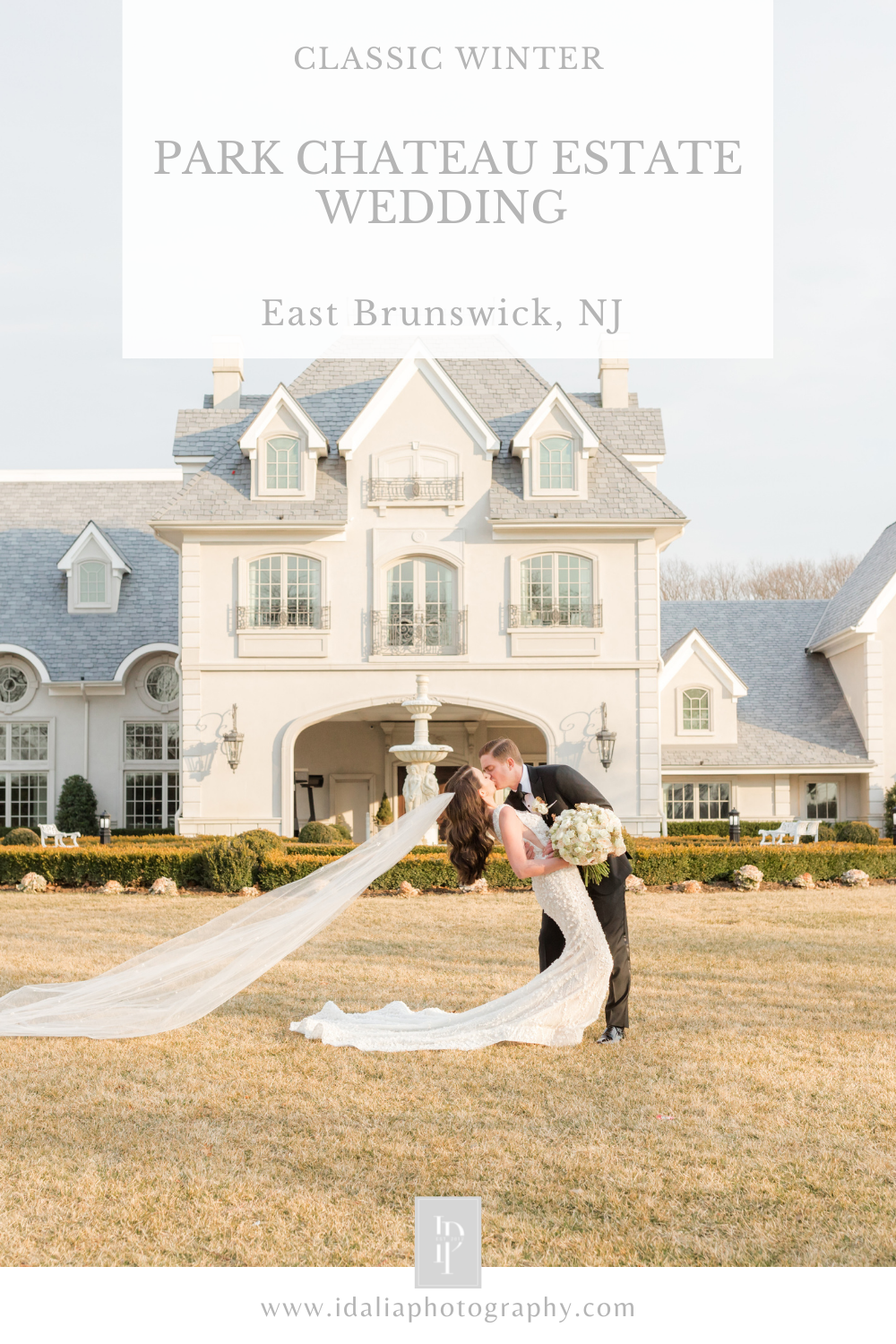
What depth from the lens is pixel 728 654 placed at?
97.5 ft

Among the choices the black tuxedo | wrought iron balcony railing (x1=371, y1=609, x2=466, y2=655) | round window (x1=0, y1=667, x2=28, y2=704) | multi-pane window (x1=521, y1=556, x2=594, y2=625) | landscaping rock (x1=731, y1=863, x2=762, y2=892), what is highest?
multi-pane window (x1=521, y1=556, x2=594, y2=625)

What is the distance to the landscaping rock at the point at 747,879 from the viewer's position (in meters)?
17.7

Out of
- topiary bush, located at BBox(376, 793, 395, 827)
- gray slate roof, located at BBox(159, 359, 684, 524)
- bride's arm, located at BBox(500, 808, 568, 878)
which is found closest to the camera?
bride's arm, located at BBox(500, 808, 568, 878)

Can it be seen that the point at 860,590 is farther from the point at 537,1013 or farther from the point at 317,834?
the point at 537,1013

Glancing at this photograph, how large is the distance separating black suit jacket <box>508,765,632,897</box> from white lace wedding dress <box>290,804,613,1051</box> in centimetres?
34

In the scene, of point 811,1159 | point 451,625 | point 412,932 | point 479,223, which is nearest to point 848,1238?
point 811,1159

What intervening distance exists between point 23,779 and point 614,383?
17.0 metres

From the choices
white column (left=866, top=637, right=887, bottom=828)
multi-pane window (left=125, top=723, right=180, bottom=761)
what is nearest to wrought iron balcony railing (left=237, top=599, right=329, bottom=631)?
multi-pane window (left=125, top=723, right=180, bottom=761)

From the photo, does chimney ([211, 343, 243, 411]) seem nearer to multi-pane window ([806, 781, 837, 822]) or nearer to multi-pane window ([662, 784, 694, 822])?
multi-pane window ([662, 784, 694, 822])

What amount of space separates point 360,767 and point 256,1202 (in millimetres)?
23143

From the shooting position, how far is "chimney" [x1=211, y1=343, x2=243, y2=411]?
2666 centimetres

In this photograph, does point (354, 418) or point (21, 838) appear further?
point (354, 418)

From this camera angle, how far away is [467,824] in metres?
7.64

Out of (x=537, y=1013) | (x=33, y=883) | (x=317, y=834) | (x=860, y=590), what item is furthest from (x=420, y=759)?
(x=860, y=590)
